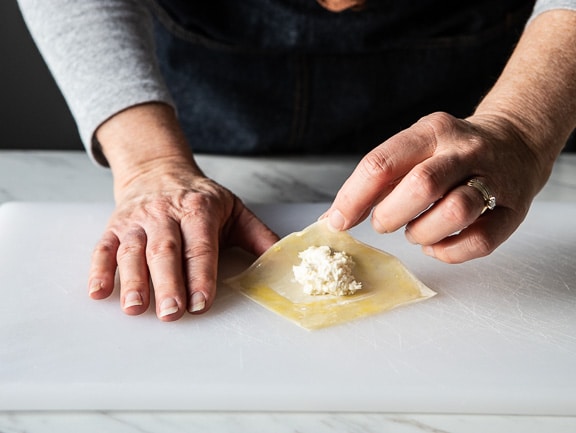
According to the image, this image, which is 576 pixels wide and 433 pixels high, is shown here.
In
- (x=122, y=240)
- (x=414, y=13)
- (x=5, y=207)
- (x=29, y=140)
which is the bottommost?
(x=29, y=140)

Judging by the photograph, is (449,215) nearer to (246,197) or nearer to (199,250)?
(199,250)

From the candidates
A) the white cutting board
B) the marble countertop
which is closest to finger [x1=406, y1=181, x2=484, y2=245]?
the white cutting board

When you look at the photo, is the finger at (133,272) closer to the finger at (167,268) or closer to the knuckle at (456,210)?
the finger at (167,268)

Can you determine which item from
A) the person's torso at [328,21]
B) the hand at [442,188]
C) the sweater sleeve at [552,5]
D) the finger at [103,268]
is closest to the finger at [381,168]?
the hand at [442,188]

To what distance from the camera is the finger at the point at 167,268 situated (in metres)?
1.01

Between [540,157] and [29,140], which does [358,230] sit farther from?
[29,140]

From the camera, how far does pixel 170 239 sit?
1.11 metres

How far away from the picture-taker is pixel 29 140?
2287 mm

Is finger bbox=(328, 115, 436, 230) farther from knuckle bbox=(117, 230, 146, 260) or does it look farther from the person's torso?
the person's torso

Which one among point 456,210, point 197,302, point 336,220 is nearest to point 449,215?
point 456,210

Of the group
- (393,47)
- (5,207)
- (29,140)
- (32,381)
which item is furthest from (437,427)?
(29,140)

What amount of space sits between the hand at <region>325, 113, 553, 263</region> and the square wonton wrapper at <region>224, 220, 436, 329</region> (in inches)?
2.3

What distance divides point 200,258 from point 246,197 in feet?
1.34

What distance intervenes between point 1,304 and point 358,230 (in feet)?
1.80
